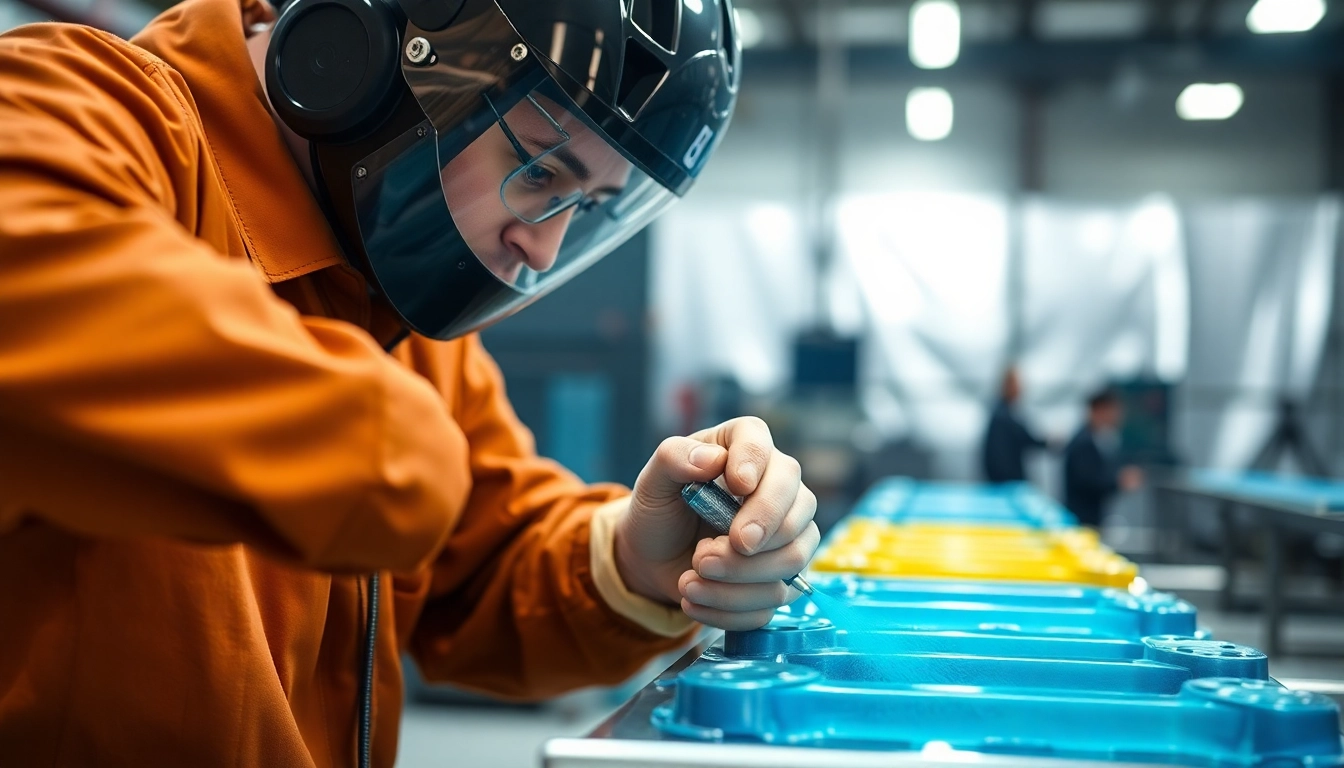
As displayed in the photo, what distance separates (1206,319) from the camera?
33.2 ft

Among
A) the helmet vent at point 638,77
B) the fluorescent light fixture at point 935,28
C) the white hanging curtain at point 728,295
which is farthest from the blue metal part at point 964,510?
the white hanging curtain at point 728,295

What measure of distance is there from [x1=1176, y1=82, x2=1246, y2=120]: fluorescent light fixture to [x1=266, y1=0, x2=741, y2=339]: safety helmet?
10.6 m

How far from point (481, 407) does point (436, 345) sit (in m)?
0.13

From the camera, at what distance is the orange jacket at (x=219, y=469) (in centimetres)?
65

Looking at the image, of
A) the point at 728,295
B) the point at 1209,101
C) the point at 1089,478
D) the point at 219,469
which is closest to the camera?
the point at 219,469

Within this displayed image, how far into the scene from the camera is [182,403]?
648mm

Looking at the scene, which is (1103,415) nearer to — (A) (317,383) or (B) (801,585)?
(B) (801,585)

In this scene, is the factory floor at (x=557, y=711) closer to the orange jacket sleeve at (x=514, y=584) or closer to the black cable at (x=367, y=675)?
the orange jacket sleeve at (x=514, y=584)

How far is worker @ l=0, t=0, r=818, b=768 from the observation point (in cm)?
65

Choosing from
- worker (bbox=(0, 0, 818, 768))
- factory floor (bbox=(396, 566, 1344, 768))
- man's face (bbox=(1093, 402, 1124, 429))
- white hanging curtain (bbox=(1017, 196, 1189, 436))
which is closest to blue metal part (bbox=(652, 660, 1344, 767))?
worker (bbox=(0, 0, 818, 768))

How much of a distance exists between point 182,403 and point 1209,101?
37.3ft

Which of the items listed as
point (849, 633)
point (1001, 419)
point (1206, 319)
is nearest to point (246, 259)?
point (849, 633)

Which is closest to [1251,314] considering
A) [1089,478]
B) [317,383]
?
[1089,478]

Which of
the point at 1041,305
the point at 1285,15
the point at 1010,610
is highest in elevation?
the point at 1285,15
